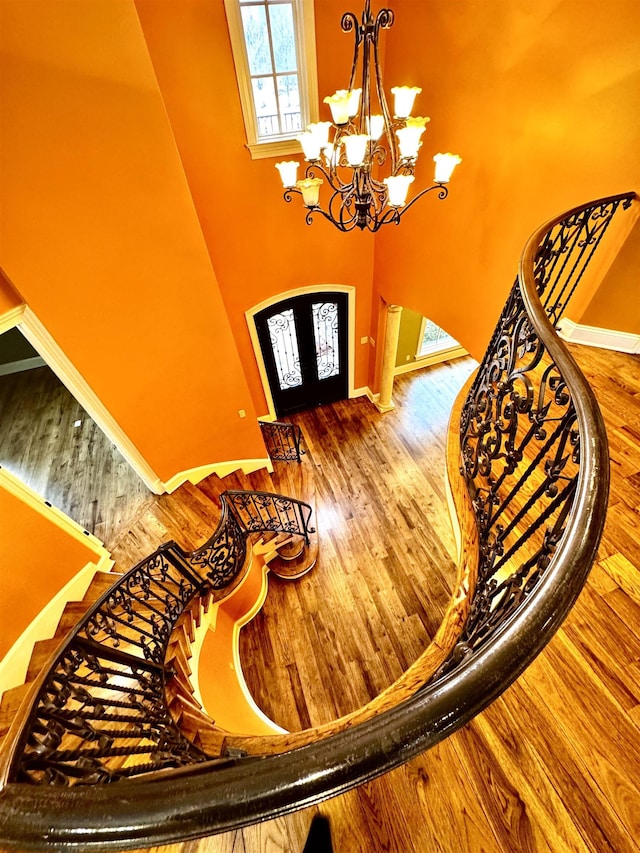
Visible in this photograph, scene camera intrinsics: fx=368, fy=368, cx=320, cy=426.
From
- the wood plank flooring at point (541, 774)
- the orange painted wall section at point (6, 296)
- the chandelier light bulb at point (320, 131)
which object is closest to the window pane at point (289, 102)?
the chandelier light bulb at point (320, 131)

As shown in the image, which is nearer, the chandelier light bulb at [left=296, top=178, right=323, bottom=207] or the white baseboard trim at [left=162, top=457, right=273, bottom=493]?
the chandelier light bulb at [left=296, top=178, right=323, bottom=207]

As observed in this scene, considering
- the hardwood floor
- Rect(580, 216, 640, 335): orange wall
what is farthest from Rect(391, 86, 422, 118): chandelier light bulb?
the hardwood floor

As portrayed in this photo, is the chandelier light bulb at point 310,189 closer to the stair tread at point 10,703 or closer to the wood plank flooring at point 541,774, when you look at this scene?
the wood plank flooring at point 541,774

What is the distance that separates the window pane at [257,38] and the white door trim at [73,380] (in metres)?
3.25

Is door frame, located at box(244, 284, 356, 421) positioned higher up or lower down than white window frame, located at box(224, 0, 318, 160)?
lower down

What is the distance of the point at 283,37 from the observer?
366 cm

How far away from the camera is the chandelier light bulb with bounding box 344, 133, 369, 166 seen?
228 cm

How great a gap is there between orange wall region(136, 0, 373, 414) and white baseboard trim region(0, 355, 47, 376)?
409 centimetres

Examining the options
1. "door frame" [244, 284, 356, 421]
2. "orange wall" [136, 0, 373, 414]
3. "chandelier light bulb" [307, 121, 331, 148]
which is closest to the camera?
"chandelier light bulb" [307, 121, 331, 148]

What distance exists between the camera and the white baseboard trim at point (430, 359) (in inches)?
301

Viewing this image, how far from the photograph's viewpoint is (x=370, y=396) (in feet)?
23.2

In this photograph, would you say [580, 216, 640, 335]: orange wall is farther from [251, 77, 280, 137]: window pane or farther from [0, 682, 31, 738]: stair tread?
[0, 682, 31, 738]: stair tread

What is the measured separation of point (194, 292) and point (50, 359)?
1390mm

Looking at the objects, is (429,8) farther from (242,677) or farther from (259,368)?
(242,677)
